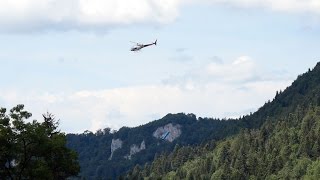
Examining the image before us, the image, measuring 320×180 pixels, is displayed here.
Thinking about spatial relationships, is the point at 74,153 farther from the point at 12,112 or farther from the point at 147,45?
the point at 147,45

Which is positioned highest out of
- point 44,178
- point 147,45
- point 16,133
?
point 147,45

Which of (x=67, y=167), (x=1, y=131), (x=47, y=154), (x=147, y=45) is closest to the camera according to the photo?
(x=147, y=45)

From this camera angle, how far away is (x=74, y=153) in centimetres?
7025

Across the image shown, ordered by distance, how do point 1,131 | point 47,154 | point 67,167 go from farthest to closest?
point 67,167, point 47,154, point 1,131

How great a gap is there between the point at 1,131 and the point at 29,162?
14.8 ft

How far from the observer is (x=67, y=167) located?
6925 centimetres

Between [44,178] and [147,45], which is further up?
[147,45]

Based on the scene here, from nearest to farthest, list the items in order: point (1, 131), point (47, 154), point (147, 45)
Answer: point (147, 45)
point (1, 131)
point (47, 154)

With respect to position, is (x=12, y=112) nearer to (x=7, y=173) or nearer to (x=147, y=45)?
(x=7, y=173)

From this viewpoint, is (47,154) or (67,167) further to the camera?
(67,167)

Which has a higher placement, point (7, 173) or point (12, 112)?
point (12, 112)

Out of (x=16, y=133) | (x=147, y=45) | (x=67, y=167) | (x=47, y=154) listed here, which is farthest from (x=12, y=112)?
(x=147, y=45)

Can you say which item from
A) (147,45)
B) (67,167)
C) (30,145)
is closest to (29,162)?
(30,145)

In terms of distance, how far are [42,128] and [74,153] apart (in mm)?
8899
